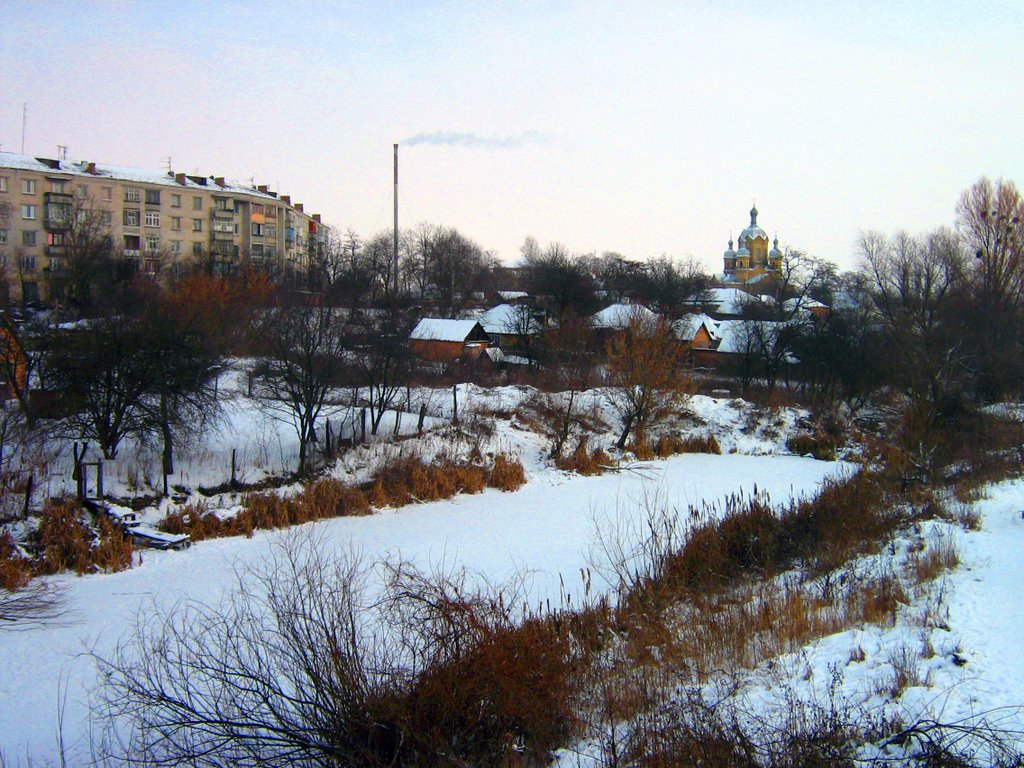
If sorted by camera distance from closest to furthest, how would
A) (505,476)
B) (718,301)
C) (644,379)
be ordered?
(505,476) < (644,379) < (718,301)

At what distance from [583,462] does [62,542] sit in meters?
12.6

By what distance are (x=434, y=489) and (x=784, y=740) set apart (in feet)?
41.0

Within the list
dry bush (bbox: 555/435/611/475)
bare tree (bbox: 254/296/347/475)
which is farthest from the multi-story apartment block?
dry bush (bbox: 555/435/611/475)

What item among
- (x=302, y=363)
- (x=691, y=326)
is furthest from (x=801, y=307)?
(x=302, y=363)

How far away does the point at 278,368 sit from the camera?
1712 cm

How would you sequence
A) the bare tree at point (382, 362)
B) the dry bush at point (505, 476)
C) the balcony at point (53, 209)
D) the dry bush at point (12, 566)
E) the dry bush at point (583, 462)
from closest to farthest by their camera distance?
the dry bush at point (12, 566), the dry bush at point (505, 476), the bare tree at point (382, 362), the dry bush at point (583, 462), the balcony at point (53, 209)

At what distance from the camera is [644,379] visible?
22.4 metres

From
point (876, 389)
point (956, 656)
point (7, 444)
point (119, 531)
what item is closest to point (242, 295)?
point (7, 444)

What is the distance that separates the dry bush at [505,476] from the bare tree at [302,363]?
4.46 m

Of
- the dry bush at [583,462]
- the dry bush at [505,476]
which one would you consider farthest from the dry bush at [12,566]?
the dry bush at [583,462]

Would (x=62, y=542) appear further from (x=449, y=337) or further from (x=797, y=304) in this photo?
(x=797, y=304)

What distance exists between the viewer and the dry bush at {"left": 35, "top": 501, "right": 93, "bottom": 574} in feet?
36.6

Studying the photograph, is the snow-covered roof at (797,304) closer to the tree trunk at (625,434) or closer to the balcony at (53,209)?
the tree trunk at (625,434)

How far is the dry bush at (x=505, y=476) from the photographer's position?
18.0 m
